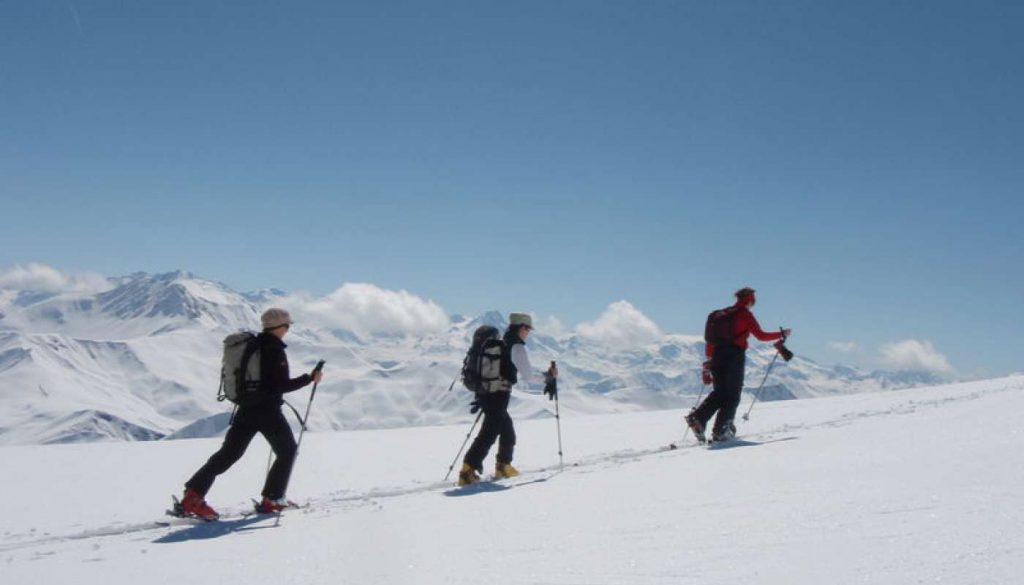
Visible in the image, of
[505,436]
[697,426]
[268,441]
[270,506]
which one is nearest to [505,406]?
[505,436]

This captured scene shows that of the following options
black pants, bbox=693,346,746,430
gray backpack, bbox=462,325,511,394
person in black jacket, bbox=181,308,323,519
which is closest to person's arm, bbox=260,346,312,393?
person in black jacket, bbox=181,308,323,519

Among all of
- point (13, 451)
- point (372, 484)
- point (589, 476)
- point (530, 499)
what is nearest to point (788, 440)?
point (589, 476)

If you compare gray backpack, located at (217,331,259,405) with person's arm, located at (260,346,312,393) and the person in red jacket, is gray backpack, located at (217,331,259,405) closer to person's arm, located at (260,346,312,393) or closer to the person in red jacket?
person's arm, located at (260,346,312,393)

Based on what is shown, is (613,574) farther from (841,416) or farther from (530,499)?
(841,416)

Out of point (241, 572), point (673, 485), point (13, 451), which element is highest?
point (13, 451)

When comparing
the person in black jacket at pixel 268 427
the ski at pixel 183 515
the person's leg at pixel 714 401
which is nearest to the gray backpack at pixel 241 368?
the person in black jacket at pixel 268 427

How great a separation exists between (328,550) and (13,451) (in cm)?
935

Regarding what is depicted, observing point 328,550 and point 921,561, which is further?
point 328,550

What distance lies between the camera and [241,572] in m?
4.86

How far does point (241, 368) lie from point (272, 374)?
0.31 metres

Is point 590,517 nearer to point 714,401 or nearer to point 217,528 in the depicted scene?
point 217,528

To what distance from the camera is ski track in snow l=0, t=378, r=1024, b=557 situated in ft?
21.7

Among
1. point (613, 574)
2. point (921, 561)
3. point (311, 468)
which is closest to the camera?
point (921, 561)

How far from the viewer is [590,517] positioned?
18.4 ft
